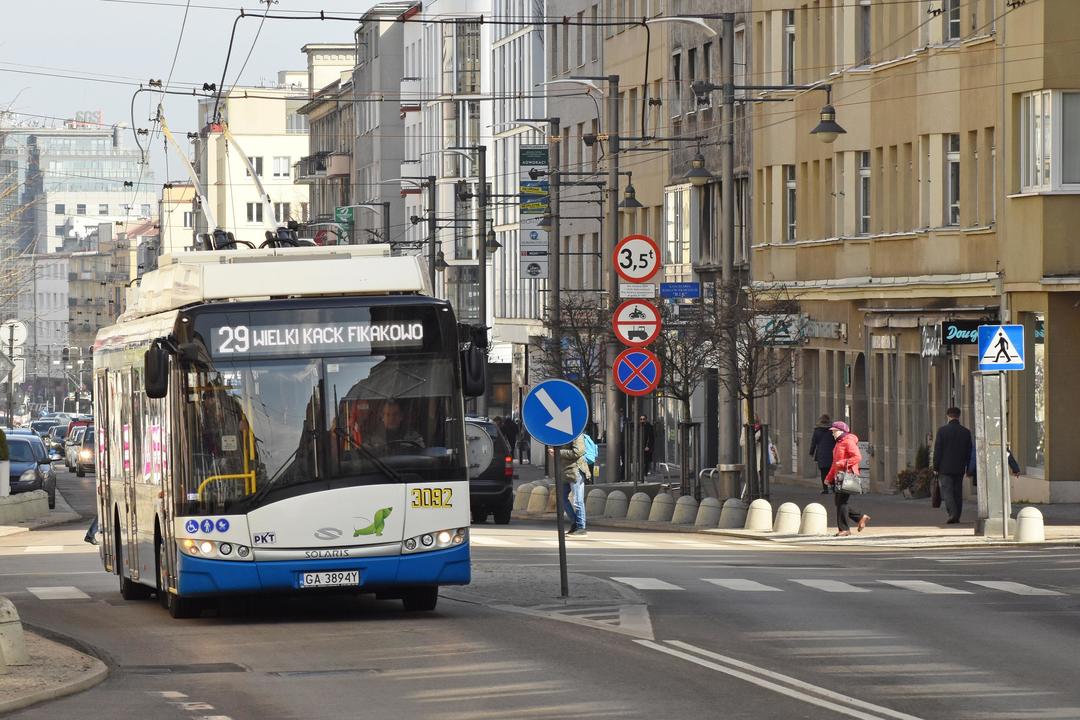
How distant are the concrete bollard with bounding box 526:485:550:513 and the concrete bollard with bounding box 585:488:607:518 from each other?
3.21 meters

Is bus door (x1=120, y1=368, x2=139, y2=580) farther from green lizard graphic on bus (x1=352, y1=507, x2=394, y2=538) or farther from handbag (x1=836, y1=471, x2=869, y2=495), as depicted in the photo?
handbag (x1=836, y1=471, x2=869, y2=495)

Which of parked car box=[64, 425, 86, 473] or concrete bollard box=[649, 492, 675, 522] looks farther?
parked car box=[64, 425, 86, 473]

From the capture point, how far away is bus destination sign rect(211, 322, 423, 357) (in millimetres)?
19828

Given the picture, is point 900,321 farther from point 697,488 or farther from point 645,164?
point 645,164

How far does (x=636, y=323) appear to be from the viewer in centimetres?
3575

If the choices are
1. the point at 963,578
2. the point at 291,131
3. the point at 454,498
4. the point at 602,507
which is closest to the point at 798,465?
the point at 602,507

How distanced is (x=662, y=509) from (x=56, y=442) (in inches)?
2457

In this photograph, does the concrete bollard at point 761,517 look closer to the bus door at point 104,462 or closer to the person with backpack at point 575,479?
the person with backpack at point 575,479

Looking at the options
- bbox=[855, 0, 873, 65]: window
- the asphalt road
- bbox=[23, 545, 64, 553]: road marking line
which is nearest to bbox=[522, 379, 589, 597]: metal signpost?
the asphalt road

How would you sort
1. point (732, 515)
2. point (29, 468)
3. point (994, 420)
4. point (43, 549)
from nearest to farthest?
point (994, 420)
point (43, 549)
point (732, 515)
point (29, 468)

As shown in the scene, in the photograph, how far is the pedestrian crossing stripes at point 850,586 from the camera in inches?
932

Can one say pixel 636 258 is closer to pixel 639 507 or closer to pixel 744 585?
pixel 639 507

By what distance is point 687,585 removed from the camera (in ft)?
79.9

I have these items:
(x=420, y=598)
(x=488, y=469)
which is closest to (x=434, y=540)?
(x=420, y=598)
